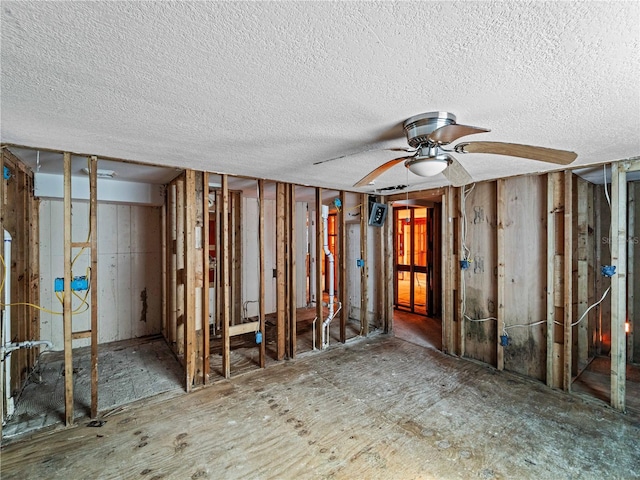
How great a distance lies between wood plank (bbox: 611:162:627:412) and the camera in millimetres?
2582

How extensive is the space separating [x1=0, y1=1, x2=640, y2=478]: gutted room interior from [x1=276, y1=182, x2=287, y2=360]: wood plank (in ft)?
0.08

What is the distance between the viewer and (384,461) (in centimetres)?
201

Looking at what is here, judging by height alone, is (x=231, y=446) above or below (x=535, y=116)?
below

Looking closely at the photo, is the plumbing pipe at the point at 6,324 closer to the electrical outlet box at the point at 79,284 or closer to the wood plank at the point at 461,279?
the electrical outlet box at the point at 79,284

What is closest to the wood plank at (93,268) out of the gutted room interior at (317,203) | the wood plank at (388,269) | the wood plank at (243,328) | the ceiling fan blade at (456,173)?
the gutted room interior at (317,203)

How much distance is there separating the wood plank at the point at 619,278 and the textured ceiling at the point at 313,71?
692mm

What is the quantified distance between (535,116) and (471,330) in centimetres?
279

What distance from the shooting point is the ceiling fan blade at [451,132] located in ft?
4.64

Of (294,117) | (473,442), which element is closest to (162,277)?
(294,117)

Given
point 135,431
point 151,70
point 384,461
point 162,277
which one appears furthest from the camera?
point 162,277

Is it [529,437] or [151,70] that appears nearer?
[151,70]

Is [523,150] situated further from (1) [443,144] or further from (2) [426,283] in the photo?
(2) [426,283]

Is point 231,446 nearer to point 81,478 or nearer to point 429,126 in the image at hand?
point 81,478

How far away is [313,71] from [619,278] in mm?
3122
